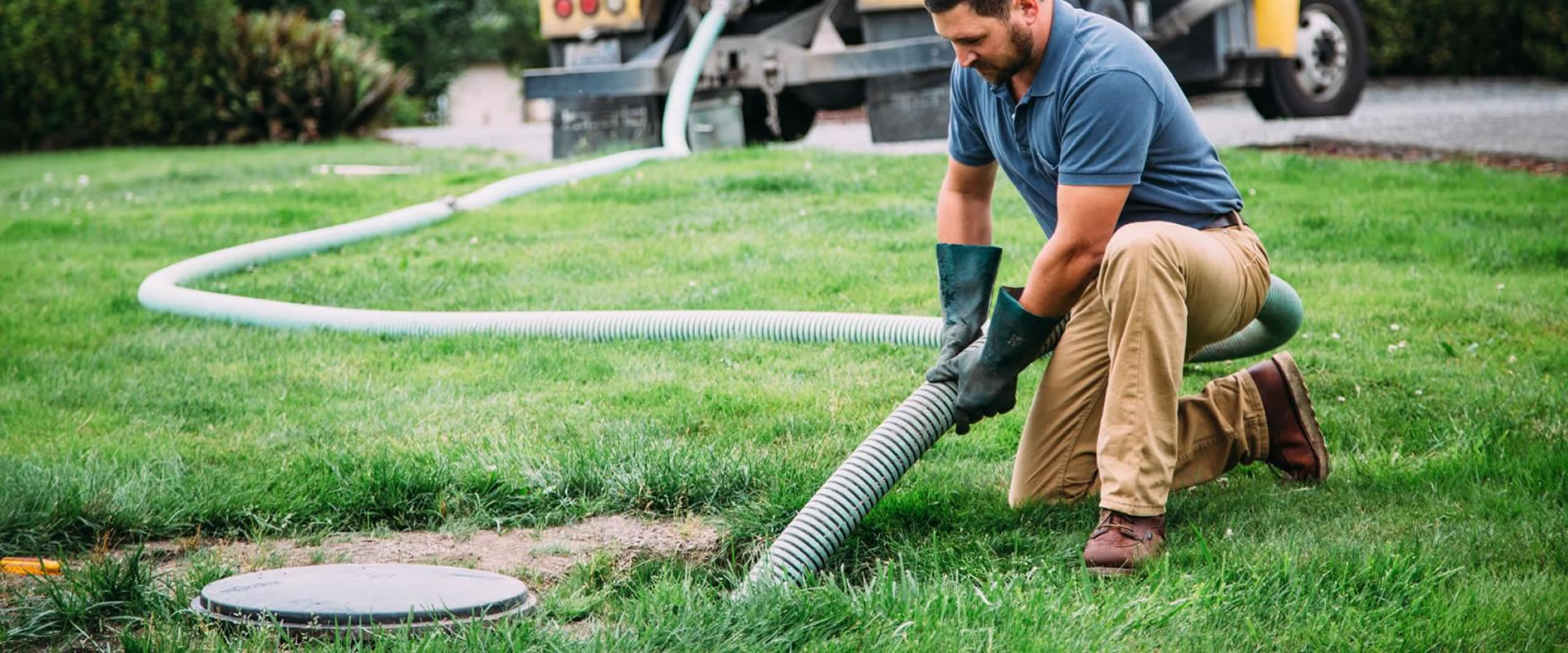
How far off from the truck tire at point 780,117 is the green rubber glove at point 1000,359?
7.70 meters

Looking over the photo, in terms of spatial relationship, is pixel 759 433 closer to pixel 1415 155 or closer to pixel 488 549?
pixel 488 549

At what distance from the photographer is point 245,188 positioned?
33.3ft

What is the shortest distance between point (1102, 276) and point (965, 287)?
48cm

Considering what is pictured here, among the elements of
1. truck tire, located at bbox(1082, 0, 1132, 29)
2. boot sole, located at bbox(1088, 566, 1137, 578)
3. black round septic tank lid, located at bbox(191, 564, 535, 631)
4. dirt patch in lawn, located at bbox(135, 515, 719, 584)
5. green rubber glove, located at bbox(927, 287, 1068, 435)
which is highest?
truck tire, located at bbox(1082, 0, 1132, 29)

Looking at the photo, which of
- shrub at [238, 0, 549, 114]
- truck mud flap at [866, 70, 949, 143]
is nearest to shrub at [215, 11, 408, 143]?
shrub at [238, 0, 549, 114]

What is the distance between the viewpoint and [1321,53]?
11648 mm

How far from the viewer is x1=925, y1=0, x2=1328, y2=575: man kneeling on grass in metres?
3.08

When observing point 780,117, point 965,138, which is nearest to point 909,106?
point 780,117

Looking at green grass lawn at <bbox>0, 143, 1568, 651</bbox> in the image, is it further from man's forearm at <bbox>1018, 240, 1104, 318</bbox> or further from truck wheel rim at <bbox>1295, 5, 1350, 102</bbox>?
truck wheel rim at <bbox>1295, 5, 1350, 102</bbox>

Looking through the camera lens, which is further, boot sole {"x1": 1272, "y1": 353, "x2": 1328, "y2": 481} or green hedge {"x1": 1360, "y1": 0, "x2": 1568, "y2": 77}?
green hedge {"x1": 1360, "y1": 0, "x2": 1568, "y2": 77}

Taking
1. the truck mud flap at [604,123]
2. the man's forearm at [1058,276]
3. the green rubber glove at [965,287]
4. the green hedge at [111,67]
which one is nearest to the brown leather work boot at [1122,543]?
the man's forearm at [1058,276]

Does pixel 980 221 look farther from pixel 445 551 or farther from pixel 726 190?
pixel 726 190

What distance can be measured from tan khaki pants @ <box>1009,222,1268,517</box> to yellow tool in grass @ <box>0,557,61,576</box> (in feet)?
7.02

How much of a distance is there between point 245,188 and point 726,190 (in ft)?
13.1
